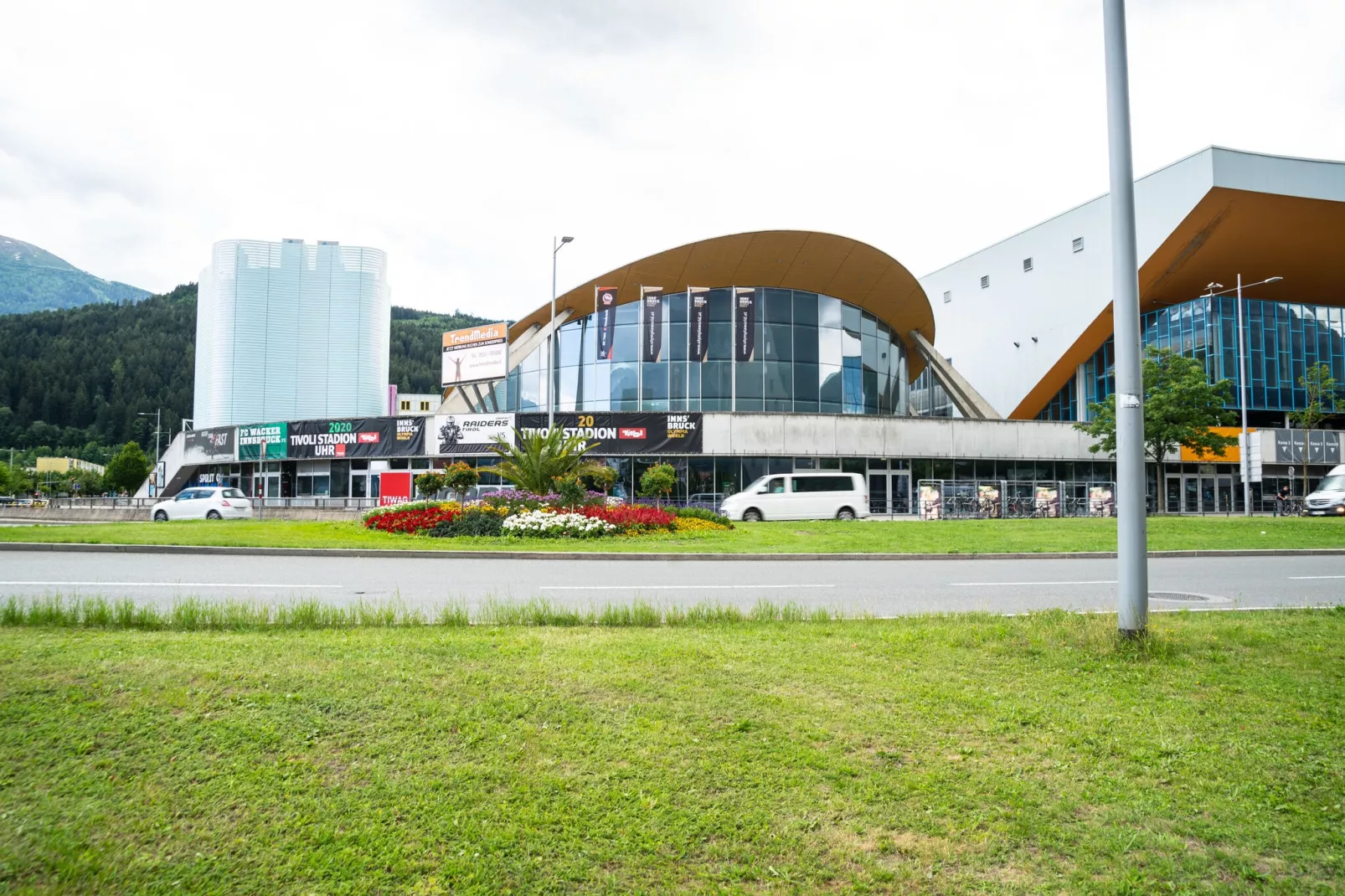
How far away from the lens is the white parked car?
3100 centimetres

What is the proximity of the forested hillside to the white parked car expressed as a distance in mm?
80815

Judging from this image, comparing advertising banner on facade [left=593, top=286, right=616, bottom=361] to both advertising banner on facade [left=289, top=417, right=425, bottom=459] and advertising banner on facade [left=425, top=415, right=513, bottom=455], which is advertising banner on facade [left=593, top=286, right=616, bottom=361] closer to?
advertising banner on facade [left=425, top=415, right=513, bottom=455]

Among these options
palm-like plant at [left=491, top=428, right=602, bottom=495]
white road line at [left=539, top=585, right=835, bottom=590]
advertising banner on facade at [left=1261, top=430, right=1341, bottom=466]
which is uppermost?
advertising banner on facade at [left=1261, top=430, right=1341, bottom=466]

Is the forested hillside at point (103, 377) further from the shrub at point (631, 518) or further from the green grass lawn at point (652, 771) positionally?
the green grass lawn at point (652, 771)

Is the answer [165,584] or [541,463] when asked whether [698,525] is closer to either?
[541,463]

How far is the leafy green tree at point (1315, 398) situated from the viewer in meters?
43.8

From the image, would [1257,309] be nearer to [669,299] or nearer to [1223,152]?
[1223,152]

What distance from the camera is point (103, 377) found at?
384 feet

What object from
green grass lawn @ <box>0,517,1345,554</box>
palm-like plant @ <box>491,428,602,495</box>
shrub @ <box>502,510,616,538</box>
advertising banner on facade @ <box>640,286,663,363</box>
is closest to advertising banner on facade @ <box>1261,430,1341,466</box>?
green grass lawn @ <box>0,517,1345,554</box>

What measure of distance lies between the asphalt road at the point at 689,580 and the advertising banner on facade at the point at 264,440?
28899mm

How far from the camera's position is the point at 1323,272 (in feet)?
160

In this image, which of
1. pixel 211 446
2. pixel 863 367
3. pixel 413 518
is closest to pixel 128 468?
Answer: pixel 211 446

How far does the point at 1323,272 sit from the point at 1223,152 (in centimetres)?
1566

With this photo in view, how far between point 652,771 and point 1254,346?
5958 cm
